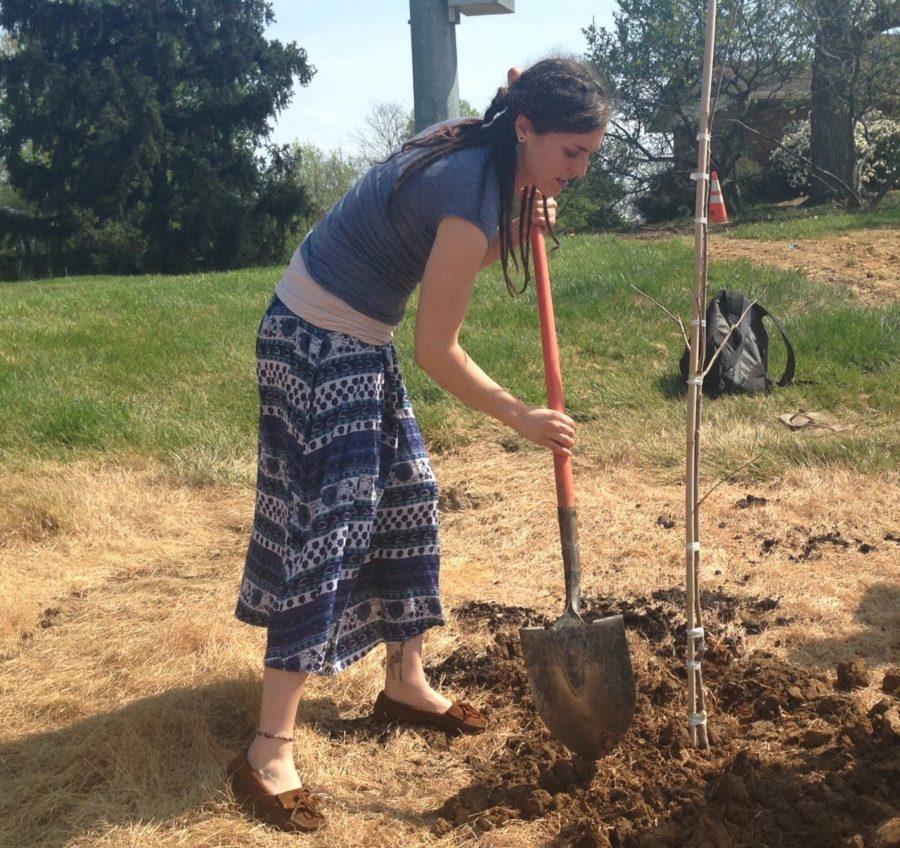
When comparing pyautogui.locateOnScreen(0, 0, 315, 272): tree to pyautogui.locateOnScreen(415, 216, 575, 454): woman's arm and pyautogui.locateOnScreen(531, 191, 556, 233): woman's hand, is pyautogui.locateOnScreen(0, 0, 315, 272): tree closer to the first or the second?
pyautogui.locateOnScreen(531, 191, 556, 233): woman's hand

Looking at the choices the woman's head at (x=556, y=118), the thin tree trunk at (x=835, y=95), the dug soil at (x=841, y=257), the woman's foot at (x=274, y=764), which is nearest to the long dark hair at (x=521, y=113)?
the woman's head at (x=556, y=118)

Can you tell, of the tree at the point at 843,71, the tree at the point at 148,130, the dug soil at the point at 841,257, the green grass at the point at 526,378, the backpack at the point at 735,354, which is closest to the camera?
the green grass at the point at 526,378

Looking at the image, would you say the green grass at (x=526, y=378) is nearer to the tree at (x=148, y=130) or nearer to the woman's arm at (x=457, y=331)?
the woman's arm at (x=457, y=331)

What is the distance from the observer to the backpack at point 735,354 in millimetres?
6055

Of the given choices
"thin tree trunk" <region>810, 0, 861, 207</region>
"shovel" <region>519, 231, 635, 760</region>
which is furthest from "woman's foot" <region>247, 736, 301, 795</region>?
"thin tree trunk" <region>810, 0, 861, 207</region>

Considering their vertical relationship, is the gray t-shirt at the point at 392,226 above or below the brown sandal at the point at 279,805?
above

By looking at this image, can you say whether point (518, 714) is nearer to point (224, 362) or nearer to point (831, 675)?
point (831, 675)

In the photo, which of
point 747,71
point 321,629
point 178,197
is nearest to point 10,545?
point 321,629

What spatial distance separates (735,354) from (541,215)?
12.3ft

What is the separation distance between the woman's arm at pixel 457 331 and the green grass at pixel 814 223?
10.2 meters

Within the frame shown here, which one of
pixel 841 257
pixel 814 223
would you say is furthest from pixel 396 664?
pixel 814 223

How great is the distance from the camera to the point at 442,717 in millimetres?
2857

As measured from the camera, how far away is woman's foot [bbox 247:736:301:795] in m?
2.44

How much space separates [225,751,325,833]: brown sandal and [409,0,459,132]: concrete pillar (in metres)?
3.63
